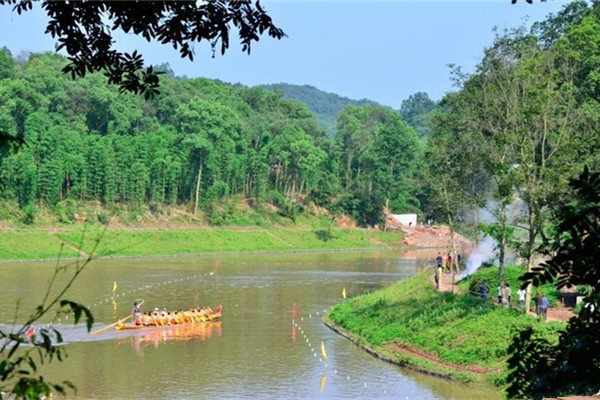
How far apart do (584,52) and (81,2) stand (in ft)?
148

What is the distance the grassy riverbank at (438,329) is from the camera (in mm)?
32125

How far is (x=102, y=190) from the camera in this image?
300ft

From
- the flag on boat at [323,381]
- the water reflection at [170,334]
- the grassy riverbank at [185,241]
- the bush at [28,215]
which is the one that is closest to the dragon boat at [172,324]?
the water reflection at [170,334]

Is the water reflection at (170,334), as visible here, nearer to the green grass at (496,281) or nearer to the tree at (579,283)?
the green grass at (496,281)

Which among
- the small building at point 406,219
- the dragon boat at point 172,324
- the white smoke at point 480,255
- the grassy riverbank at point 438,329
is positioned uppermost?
the small building at point 406,219

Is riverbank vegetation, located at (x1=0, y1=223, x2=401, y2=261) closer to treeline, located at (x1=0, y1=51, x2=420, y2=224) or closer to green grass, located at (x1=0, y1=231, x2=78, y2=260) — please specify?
green grass, located at (x1=0, y1=231, x2=78, y2=260)

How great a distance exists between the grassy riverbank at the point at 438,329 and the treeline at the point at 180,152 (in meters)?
41.0

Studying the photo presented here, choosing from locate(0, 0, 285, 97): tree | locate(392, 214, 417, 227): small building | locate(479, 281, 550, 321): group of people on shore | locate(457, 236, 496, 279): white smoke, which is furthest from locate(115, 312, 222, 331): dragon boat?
locate(392, 214, 417, 227): small building

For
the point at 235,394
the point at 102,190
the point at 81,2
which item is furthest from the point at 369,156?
the point at 81,2

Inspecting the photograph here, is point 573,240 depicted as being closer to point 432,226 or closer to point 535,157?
point 535,157

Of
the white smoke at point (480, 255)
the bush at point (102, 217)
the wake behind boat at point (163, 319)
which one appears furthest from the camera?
the bush at point (102, 217)

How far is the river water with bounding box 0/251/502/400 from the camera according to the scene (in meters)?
29.5

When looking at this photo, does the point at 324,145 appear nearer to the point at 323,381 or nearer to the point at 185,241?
the point at 185,241

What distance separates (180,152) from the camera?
3844 inches
